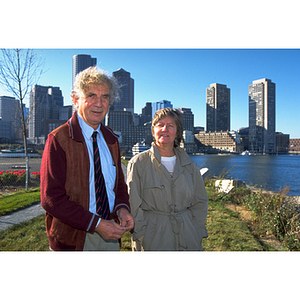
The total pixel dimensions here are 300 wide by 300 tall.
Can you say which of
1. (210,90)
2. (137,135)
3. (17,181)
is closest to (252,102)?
(210,90)

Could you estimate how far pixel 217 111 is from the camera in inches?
5315

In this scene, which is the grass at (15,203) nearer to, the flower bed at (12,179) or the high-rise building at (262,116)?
the flower bed at (12,179)

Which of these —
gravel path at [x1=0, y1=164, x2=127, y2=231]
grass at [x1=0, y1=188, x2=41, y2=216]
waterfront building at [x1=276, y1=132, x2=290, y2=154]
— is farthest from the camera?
waterfront building at [x1=276, y1=132, x2=290, y2=154]

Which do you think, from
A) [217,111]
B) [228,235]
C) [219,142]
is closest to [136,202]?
[228,235]

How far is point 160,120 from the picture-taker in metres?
2.18

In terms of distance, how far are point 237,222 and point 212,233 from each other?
991mm

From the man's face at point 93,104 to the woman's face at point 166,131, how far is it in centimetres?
64

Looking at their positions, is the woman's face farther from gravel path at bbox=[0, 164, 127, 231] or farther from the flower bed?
the flower bed

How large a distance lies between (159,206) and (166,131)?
74 cm

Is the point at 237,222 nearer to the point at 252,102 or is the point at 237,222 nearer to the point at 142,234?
the point at 142,234

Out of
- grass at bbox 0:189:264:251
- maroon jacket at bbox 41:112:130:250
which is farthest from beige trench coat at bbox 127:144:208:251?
grass at bbox 0:189:264:251

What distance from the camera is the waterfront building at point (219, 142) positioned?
345ft

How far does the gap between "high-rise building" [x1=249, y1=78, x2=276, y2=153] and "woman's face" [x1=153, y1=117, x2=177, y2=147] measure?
115528mm

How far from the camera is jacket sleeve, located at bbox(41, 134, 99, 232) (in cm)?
142
